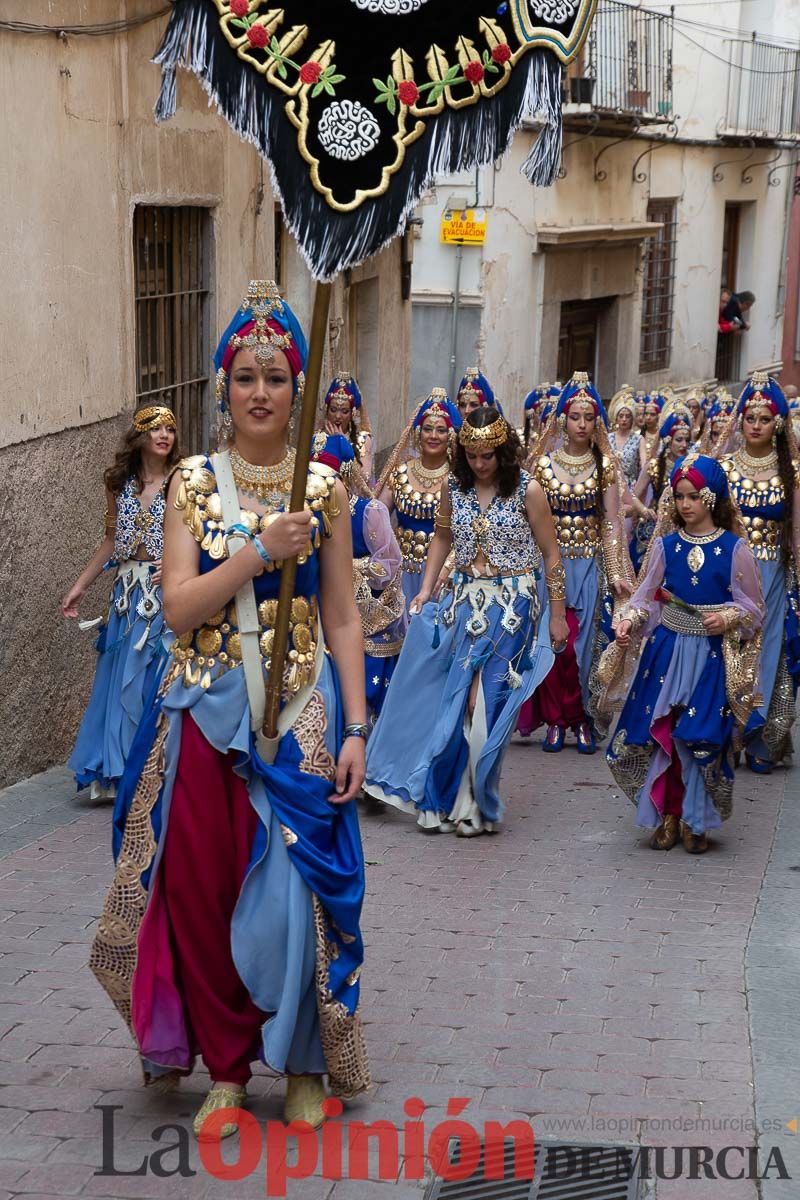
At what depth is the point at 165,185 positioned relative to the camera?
1122 cm

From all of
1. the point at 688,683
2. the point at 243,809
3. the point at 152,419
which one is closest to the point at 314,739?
the point at 243,809

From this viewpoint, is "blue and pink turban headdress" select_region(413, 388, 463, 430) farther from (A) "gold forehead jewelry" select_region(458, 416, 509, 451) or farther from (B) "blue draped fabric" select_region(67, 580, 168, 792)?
(B) "blue draped fabric" select_region(67, 580, 168, 792)

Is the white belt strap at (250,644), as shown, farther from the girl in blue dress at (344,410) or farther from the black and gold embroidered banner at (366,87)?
the girl in blue dress at (344,410)

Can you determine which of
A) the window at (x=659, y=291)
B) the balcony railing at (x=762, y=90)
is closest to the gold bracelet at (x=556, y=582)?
the window at (x=659, y=291)

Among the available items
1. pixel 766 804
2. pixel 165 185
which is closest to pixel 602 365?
pixel 165 185

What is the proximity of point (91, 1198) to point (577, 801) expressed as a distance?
5298 millimetres

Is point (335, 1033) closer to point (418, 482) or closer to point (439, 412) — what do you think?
point (418, 482)

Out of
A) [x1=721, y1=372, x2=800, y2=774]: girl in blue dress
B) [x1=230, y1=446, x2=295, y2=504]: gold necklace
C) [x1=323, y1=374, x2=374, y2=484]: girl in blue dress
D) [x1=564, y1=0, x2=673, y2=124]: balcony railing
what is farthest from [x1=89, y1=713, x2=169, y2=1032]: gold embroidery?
[x1=564, y1=0, x2=673, y2=124]: balcony railing

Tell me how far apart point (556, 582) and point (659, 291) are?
21252mm

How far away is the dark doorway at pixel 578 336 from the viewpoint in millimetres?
25969

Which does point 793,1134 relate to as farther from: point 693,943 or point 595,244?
point 595,244

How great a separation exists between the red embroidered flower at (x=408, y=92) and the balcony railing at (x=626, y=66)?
746 inches

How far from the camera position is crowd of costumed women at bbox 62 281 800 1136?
15.0 ft

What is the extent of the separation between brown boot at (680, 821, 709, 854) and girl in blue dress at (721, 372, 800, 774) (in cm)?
164
